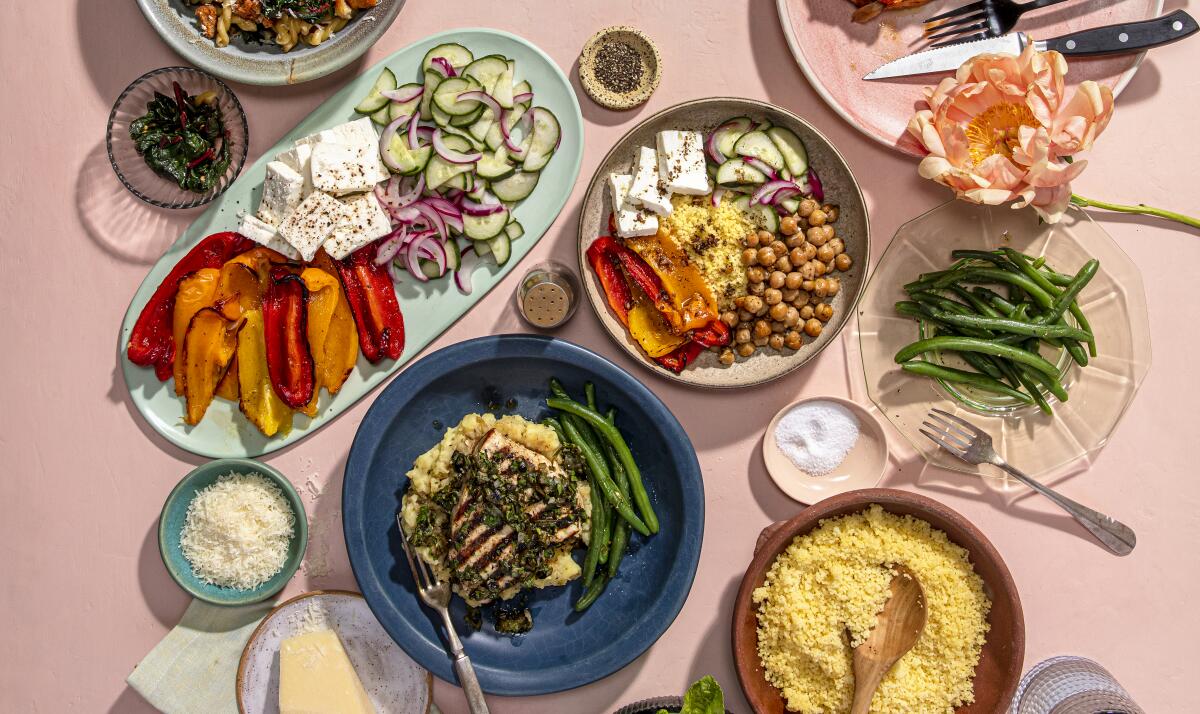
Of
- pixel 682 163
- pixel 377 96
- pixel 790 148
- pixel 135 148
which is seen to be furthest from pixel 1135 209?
pixel 135 148

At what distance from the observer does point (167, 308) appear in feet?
10.1

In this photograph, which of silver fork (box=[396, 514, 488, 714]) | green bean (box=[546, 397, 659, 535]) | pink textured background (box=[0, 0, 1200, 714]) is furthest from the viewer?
pink textured background (box=[0, 0, 1200, 714])

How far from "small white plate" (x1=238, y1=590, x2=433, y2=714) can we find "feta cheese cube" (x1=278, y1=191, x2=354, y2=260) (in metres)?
1.43

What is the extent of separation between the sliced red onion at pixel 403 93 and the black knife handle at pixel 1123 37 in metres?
2.60

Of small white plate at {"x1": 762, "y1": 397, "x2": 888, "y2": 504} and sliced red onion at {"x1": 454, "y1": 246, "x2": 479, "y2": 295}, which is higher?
sliced red onion at {"x1": 454, "y1": 246, "x2": 479, "y2": 295}

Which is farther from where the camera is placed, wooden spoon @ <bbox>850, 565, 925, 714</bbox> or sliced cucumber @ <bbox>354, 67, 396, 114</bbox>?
sliced cucumber @ <bbox>354, 67, 396, 114</bbox>

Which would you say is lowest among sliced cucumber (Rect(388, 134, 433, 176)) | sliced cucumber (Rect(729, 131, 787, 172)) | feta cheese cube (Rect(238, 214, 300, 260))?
feta cheese cube (Rect(238, 214, 300, 260))

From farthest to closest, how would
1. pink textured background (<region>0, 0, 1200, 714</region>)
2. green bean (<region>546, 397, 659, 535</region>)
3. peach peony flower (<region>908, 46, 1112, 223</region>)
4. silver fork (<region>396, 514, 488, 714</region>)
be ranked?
pink textured background (<region>0, 0, 1200, 714</region>) → green bean (<region>546, 397, 659, 535</region>) → silver fork (<region>396, 514, 488, 714</region>) → peach peony flower (<region>908, 46, 1112, 223</region>)

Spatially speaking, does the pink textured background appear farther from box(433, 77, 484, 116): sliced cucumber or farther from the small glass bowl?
box(433, 77, 484, 116): sliced cucumber

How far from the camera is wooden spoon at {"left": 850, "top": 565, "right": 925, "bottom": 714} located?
2.80 metres

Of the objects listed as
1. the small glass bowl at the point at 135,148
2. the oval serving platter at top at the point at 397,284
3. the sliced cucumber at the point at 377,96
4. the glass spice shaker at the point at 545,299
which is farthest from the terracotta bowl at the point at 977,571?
the small glass bowl at the point at 135,148

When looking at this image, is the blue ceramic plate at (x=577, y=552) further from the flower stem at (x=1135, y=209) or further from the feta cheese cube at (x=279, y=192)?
the flower stem at (x=1135, y=209)

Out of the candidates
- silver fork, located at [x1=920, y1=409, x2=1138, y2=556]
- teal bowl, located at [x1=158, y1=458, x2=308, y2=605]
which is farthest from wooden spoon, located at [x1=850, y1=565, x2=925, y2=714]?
Result: teal bowl, located at [x1=158, y1=458, x2=308, y2=605]

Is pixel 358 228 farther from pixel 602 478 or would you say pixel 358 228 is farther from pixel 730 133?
pixel 730 133
